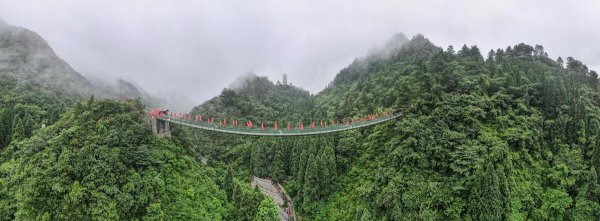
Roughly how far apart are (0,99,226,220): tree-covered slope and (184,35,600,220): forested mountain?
5.25 metres

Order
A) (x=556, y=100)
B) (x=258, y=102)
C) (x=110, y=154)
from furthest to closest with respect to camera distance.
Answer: (x=258, y=102) < (x=556, y=100) < (x=110, y=154)

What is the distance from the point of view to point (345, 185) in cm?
3709

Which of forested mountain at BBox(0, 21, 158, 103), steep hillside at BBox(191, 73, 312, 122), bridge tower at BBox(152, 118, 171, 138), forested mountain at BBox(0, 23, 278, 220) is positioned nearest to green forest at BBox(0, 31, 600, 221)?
forested mountain at BBox(0, 23, 278, 220)

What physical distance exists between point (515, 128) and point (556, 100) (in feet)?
22.1

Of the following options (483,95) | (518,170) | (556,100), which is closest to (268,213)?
(518,170)

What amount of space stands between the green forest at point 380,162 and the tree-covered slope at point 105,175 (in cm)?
9

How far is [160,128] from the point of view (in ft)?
107

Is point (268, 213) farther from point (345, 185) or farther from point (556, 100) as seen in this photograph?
point (556, 100)

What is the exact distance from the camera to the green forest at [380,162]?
26219 mm

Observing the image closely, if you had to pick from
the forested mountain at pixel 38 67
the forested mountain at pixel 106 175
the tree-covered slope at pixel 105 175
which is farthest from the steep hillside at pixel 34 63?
the tree-covered slope at pixel 105 175

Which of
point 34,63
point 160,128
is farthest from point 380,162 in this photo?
point 34,63

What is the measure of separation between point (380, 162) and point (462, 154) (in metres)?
7.21

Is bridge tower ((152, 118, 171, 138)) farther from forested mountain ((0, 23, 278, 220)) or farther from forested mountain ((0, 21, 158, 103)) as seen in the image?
forested mountain ((0, 21, 158, 103))

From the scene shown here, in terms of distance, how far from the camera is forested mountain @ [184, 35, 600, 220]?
29562 millimetres
